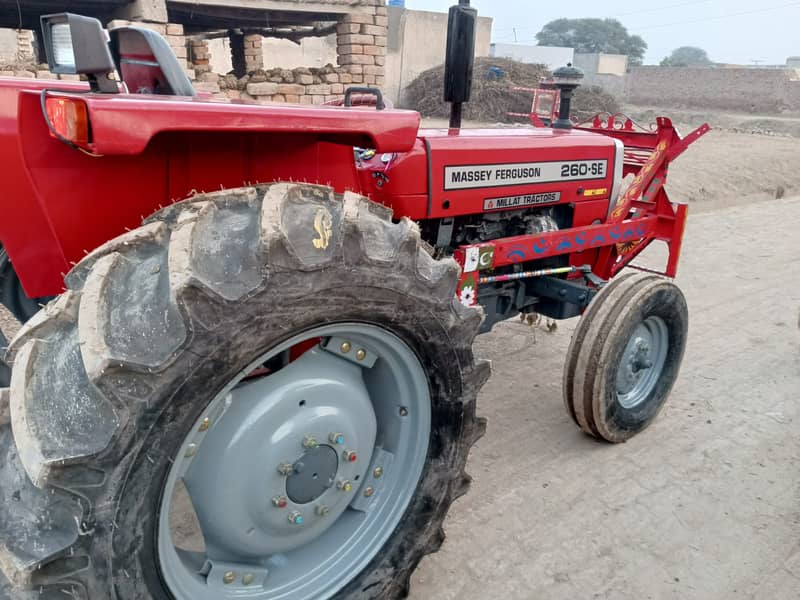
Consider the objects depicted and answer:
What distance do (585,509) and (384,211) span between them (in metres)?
1.58

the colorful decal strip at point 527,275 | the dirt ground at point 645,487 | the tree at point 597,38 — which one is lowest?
the dirt ground at point 645,487

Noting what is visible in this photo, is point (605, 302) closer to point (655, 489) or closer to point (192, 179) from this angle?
point (655, 489)

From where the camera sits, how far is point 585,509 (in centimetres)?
271

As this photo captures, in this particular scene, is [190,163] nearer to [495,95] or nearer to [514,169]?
[514,169]

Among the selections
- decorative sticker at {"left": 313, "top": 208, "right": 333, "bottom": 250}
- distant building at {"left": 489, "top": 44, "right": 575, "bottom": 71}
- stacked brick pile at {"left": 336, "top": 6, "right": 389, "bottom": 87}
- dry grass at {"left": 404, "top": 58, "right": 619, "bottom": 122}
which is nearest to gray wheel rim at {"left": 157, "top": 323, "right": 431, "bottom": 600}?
decorative sticker at {"left": 313, "top": 208, "right": 333, "bottom": 250}

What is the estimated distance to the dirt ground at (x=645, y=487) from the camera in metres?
2.35

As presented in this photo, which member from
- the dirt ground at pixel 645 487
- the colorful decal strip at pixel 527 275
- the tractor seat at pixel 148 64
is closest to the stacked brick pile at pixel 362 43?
the dirt ground at pixel 645 487

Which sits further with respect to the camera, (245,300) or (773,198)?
(773,198)

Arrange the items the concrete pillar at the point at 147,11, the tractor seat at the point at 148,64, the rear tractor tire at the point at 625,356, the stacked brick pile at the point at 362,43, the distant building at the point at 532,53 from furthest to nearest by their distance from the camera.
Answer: the distant building at the point at 532,53 < the stacked brick pile at the point at 362,43 < the concrete pillar at the point at 147,11 < the rear tractor tire at the point at 625,356 < the tractor seat at the point at 148,64

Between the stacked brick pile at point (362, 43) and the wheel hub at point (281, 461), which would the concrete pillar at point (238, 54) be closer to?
the stacked brick pile at point (362, 43)

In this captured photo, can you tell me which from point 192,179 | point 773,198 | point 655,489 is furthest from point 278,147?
point 773,198

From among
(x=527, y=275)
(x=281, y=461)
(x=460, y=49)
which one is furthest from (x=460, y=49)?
(x=281, y=461)

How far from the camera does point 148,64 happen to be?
2182mm

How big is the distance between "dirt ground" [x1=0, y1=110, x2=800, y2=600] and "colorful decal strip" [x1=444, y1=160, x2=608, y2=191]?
118 centimetres
